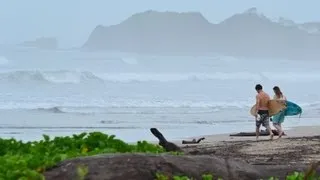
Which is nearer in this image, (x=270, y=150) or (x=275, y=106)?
(x=270, y=150)

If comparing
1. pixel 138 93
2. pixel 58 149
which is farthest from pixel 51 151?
pixel 138 93

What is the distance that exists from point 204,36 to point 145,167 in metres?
87.0

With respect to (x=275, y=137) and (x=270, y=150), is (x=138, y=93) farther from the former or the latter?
(x=270, y=150)

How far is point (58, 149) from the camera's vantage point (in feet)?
17.7

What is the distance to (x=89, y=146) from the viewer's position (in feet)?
18.8

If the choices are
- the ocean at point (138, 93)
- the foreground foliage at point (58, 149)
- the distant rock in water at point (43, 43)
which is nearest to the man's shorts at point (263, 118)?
the ocean at point (138, 93)

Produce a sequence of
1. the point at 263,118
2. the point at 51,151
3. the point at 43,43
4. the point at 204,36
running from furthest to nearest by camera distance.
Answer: the point at 204,36 → the point at 43,43 → the point at 263,118 → the point at 51,151

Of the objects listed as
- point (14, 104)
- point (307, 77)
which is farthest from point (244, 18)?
point (14, 104)

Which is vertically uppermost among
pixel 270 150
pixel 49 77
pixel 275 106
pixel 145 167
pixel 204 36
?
pixel 204 36

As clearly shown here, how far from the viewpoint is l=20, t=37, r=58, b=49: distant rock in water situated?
76125 mm

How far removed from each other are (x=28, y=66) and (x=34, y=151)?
53.0 m

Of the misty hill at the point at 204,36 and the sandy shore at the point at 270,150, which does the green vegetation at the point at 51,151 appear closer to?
the sandy shore at the point at 270,150

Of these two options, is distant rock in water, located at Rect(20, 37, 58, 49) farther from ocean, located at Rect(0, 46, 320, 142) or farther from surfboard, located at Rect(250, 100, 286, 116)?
surfboard, located at Rect(250, 100, 286, 116)

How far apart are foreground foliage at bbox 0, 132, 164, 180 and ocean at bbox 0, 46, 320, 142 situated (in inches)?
478
